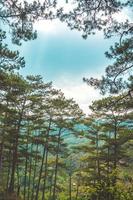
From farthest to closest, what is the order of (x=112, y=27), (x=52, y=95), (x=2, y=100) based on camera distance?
(x=52, y=95), (x=2, y=100), (x=112, y=27)

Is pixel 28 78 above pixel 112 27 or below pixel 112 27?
above

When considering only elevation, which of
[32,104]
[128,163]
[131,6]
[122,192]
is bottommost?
[122,192]

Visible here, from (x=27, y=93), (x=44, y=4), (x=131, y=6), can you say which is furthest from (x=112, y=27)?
(x=27, y=93)

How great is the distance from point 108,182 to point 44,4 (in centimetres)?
756

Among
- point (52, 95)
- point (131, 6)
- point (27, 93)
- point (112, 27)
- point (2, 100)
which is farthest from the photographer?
point (52, 95)

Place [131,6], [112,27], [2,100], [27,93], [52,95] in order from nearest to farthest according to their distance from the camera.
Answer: [131,6] < [112,27] < [2,100] < [27,93] < [52,95]

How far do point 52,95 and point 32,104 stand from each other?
10.2 feet

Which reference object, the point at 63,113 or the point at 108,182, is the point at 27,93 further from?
the point at 108,182

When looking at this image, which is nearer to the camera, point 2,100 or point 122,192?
point 122,192

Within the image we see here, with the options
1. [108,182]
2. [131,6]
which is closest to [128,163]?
[108,182]

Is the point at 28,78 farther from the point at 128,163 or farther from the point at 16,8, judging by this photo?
the point at 16,8

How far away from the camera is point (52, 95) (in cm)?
3991

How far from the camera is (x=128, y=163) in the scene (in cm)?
3947

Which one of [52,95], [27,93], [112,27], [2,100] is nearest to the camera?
[112,27]
